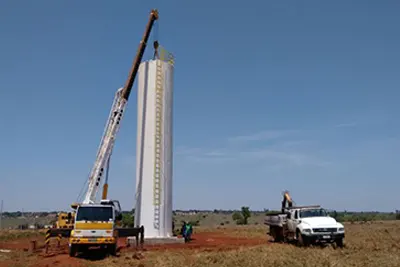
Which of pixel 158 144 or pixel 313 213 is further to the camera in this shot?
pixel 158 144

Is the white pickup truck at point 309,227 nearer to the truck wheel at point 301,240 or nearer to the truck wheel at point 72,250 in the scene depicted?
the truck wheel at point 301,240

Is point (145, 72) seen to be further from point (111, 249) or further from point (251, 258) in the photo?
point (251, 258)

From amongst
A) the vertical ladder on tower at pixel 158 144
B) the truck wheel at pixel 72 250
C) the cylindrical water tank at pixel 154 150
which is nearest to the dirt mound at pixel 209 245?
the cylindrical water tank at pixel 154 150

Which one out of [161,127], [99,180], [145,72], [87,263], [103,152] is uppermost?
[145,72]

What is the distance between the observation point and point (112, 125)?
30547 millimetres

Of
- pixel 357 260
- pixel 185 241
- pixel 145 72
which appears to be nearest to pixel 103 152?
pixel 145 72

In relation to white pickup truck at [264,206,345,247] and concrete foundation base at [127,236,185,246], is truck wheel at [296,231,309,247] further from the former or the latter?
concrete foundation base at [127,236,185,246]

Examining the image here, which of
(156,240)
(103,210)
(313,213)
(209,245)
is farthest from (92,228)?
(313,213)

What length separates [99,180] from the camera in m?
29.5

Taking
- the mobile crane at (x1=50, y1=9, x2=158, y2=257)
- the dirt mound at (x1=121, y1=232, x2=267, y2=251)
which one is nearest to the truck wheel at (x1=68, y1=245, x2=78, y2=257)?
the mobile crane at (x1=50, y1=9, x2=158, y2=257)

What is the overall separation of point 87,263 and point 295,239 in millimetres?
11205

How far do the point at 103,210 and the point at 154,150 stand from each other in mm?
9576

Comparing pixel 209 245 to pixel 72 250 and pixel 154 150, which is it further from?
pixel 72 250

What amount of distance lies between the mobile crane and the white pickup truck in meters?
8.44
